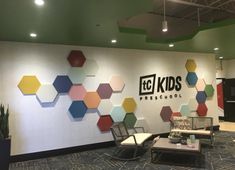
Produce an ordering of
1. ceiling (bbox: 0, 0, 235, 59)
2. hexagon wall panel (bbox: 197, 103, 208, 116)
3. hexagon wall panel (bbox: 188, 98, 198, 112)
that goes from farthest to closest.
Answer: hexagon wall panel (bbox: 197, 103, 208, 116)
hexagon wall panel (bbox: 188, 98, 198, 112)
ceiling (bbox: 0, 0, 235, 59)

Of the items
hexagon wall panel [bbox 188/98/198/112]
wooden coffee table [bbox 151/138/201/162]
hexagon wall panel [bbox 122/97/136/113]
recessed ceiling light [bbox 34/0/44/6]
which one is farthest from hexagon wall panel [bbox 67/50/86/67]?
hexagon wall panel [bbox 188/98/198/112]

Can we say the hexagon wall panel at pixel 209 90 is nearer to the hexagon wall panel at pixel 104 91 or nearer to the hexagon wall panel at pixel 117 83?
the hexagon wall panel at pixel 117 83

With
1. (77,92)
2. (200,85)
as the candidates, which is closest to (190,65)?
(200,85)

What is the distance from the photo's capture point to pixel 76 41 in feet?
18.5

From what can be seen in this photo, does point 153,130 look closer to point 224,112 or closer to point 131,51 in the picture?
point 131,51

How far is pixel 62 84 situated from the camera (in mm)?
5777

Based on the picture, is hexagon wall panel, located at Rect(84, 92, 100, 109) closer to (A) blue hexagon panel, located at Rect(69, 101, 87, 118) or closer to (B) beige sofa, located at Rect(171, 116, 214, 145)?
(A) blue hexagon panel, located at Rect(69, 101, 87, 118)

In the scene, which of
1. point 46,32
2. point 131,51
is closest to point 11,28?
point 46,32

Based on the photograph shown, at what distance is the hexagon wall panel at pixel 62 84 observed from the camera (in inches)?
225

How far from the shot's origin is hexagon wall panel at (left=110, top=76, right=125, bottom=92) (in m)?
6.46

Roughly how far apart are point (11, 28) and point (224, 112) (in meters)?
9.20

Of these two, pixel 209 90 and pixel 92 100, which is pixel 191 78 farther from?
pixel 92 100

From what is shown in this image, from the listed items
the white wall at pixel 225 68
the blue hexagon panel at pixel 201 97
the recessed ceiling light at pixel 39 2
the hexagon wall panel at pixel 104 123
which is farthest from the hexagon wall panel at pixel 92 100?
the white wall at pixel 225 68

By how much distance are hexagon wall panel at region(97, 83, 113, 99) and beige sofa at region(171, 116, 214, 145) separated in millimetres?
2020
